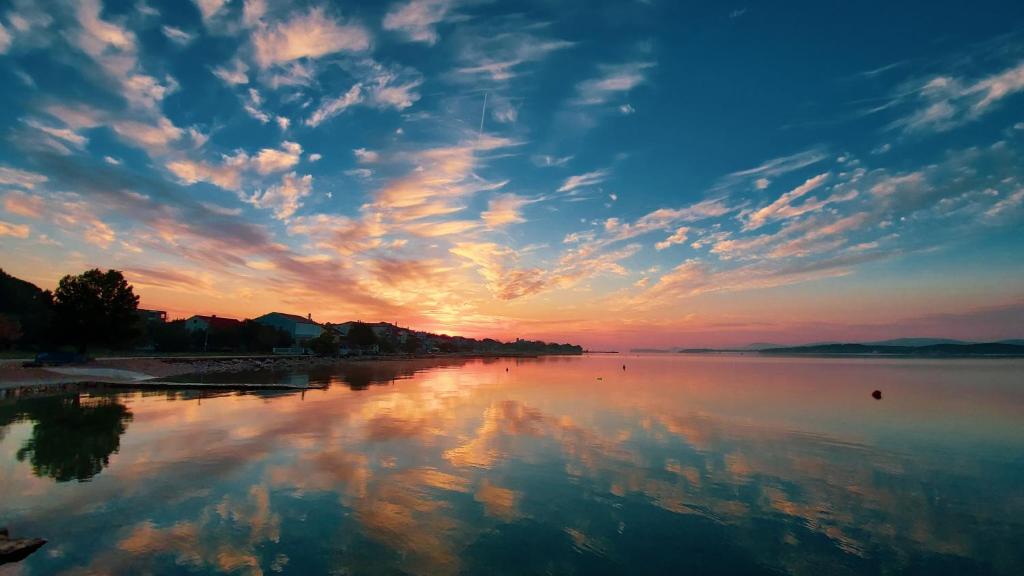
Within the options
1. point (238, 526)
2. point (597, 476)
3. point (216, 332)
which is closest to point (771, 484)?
point (597, 476)

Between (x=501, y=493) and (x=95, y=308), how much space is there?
Result: 7419 centimetres

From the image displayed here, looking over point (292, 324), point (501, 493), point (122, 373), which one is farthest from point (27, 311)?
point (501, 493)

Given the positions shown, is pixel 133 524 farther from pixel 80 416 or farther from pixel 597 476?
pixel 80 416

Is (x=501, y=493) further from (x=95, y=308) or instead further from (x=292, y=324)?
(x=292, y=324)

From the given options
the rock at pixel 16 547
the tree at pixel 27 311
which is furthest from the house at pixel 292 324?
the rock at pixel 16 547

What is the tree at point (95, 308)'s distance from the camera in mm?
64375

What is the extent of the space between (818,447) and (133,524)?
32.0 m

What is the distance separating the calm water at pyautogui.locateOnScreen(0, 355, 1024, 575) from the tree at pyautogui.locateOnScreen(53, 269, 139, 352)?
35.5 m

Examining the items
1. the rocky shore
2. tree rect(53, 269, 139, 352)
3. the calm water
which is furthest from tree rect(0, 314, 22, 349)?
the calm water

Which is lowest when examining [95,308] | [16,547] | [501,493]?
[501,493]

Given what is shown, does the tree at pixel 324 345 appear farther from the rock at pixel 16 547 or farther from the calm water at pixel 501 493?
the rock at pixel 16 547

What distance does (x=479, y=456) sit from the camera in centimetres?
2405

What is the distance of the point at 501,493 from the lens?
18.2m

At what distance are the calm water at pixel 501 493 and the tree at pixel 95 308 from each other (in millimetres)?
35481
